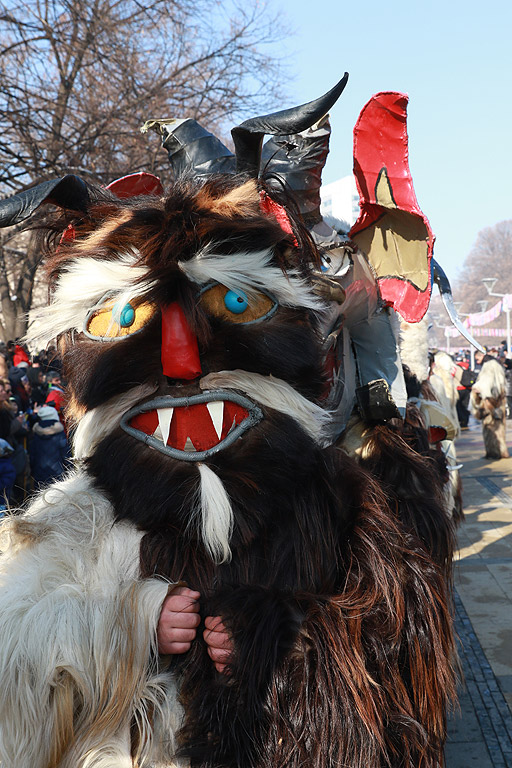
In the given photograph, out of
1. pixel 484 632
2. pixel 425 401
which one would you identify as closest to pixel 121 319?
pixel 425 401

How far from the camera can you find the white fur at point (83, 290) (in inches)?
67.2

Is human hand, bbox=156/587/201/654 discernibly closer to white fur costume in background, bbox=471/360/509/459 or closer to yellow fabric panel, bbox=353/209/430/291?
yellow fabric panel, bbox=353/209/430/291

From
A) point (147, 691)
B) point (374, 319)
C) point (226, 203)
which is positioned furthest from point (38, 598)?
point (374, 319)

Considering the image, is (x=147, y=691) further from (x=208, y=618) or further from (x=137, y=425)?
(x=137, y=425)

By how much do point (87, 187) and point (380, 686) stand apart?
1.37 metres

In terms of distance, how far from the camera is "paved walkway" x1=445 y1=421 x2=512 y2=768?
320 cm

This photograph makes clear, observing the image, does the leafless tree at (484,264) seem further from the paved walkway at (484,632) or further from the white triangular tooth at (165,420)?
the white triangular tooth at (165,420)

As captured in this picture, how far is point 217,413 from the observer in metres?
1.64

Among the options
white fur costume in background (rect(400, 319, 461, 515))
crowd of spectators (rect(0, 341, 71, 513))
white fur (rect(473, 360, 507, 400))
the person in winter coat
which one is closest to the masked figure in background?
white fur costume in background (rect(400, 319, 461, 515))

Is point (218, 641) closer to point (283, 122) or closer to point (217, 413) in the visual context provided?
point (217, 413)

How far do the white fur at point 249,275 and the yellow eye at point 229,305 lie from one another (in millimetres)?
18

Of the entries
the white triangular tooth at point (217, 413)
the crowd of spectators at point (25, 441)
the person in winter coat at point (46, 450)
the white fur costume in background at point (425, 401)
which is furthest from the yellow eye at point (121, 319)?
the person in winter coat at point (46, 450)

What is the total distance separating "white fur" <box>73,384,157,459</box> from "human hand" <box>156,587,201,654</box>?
41 centimetres

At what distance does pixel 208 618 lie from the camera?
155 centimetres
